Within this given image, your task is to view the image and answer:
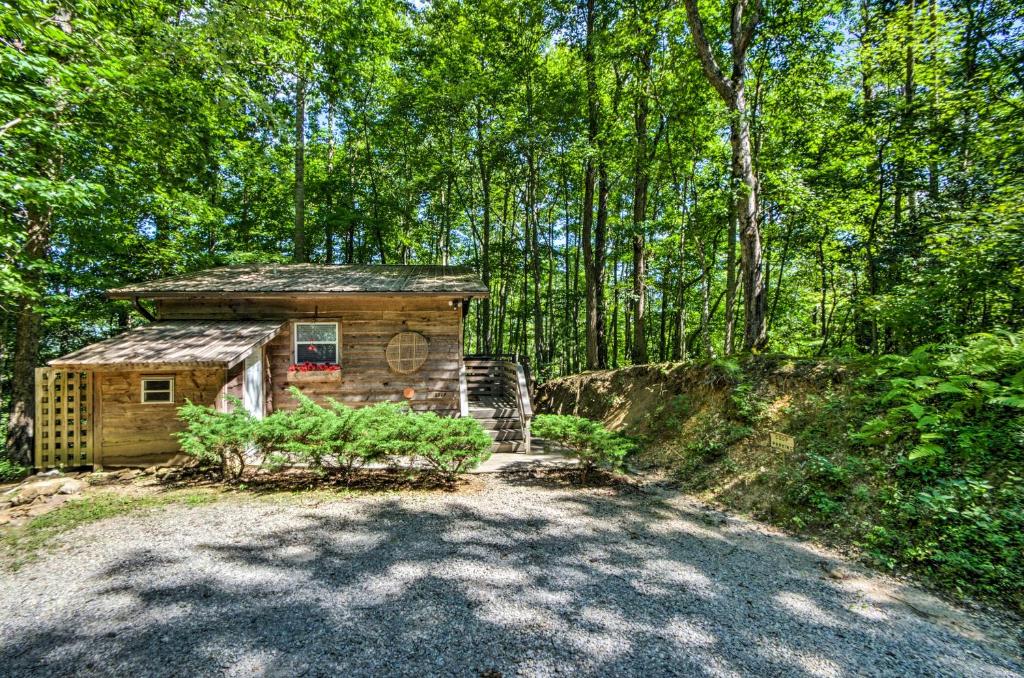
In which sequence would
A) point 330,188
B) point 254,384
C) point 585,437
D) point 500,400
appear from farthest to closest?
point 330,188
point 500,400
point 254,384
point 585,437

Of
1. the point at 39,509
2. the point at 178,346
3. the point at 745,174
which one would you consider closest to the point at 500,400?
the point at 178,346

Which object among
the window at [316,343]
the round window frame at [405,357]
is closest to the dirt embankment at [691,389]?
the round window frame at [405,357]

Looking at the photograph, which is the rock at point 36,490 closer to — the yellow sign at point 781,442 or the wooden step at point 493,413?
the wooden step at point 493,413

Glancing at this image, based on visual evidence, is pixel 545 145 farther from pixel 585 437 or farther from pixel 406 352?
pixel 585 437

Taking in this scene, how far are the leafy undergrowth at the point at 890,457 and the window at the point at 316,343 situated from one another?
759 centimetres

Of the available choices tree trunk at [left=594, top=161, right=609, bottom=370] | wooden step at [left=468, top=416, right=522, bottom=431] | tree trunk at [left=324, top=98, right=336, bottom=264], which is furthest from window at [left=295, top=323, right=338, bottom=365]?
tree trunk at [left=324, top=98, right=336, bottom=264]

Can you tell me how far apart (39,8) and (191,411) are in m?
6.35

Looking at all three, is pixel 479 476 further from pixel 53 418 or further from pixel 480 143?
pixel 480 143

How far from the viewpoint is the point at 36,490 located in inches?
223

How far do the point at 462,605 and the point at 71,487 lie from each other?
22.1 ft

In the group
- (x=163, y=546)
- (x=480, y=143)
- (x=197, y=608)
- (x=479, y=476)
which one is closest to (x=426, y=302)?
(x=479, y=476)

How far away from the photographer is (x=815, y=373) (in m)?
6.27

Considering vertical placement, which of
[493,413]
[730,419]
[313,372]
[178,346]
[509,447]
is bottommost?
[509,447]

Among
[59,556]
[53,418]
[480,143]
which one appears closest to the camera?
[59,556]
